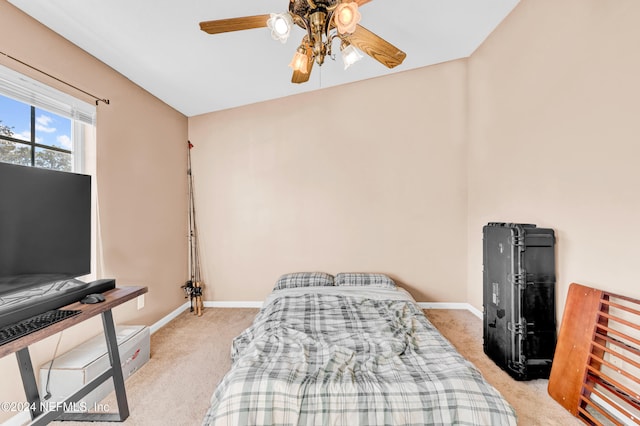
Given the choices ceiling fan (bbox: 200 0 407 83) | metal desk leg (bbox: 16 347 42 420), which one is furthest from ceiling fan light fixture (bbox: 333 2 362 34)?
metal desk leg (bbox: 16 347 42 420)

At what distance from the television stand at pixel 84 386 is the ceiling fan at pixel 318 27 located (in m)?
1.68

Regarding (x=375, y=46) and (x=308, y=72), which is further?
(x=308, y=72)

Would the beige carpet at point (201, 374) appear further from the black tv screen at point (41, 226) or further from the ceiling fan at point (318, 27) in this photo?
the ceiling fan at point (318, 27)

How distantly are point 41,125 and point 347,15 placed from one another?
221 centimetres

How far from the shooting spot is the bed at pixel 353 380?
127 cm

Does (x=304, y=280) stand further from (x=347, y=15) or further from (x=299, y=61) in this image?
(x=347, y=15)

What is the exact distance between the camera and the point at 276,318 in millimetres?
2230

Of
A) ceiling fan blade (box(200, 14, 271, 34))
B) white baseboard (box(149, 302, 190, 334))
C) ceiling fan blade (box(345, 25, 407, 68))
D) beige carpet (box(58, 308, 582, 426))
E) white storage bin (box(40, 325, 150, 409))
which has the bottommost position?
beige carpet (box(58, 308, 582, 426))

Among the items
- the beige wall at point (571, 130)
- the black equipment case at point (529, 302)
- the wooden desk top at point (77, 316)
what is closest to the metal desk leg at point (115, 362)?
the wooden desk top at point (77, 316)

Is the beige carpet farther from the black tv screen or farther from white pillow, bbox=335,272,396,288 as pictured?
the black tv screen

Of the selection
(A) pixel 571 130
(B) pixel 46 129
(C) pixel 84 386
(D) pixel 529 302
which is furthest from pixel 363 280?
(B) pixel 46 129

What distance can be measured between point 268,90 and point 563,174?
2.96 metres

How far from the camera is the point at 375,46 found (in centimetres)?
166

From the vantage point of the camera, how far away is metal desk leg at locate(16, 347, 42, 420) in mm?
1355
